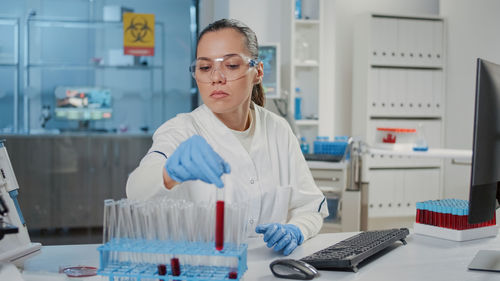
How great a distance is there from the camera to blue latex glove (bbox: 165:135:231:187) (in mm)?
1041

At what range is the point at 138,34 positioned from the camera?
5.09m

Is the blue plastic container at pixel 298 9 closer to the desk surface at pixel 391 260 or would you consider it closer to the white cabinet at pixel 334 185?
the white cabinet at pixel 334 185

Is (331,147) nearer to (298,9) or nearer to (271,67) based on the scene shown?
(271,67)

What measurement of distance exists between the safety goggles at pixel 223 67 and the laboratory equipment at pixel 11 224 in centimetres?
56

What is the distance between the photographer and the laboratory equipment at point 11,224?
121cm

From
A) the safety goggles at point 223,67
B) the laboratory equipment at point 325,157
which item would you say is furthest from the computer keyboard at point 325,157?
the safety goggles at point 223,67

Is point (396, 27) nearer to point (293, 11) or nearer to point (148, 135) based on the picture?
point (293, 11)

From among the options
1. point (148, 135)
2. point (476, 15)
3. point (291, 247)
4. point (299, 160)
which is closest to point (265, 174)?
point (299, 160)

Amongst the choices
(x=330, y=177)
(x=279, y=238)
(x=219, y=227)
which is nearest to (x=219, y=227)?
(x=219, y=227)

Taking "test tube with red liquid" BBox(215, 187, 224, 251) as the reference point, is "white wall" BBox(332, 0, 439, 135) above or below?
above

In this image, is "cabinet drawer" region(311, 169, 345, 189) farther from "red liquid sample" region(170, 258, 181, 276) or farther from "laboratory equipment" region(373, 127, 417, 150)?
"red liquid sample" region(170, 258, 181, 276)

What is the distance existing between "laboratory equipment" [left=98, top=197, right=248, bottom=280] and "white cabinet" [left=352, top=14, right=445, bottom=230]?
4.14 m

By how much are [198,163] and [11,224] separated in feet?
1.58

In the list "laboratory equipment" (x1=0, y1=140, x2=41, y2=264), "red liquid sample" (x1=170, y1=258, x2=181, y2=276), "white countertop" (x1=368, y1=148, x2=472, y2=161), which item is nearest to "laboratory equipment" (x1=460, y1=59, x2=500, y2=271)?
"red liquid sample" (x1=170, y1=258, x2=181, y2=276)
